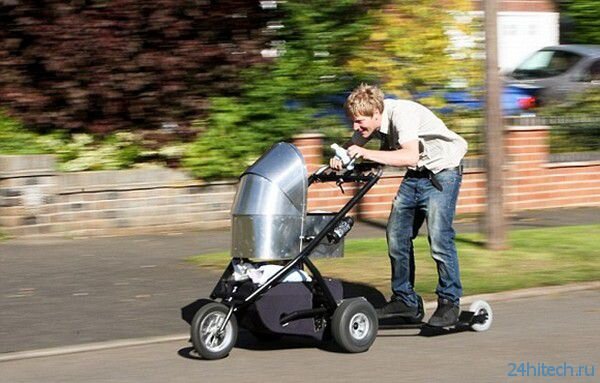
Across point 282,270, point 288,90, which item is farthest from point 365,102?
point 288,90

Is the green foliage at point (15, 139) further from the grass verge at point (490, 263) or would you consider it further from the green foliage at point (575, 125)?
the green foliage at point (575, 125)

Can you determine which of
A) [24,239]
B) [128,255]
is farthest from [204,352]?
[24,239]

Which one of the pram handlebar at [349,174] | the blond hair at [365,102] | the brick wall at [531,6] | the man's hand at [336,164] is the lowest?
the brick wall at [531,6]

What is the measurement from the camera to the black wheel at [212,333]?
7.40m

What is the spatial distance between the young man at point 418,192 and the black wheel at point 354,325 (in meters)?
0.46

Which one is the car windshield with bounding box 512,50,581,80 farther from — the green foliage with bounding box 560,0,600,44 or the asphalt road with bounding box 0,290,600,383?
the asphalt road with bounding box 0,290,600,383

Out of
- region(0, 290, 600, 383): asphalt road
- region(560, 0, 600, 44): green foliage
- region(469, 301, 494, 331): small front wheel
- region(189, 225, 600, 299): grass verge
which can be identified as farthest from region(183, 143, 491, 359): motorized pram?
region(560, 0, 600, 44): green foliage

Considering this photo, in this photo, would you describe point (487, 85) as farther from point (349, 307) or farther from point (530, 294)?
point (349, 307)

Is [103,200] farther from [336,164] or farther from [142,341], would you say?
[336,164]

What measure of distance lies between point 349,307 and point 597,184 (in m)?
9.62

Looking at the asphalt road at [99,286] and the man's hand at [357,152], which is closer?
the man's hand at [357,152]

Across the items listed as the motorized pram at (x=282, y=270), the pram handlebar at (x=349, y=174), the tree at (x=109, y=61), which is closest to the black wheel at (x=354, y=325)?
the motorized pram at (x=282, y=270)

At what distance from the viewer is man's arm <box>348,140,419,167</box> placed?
25.4 ft

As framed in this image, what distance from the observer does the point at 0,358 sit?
7.58 metres
